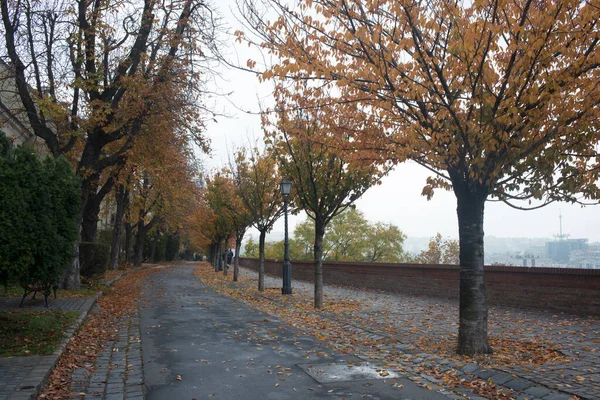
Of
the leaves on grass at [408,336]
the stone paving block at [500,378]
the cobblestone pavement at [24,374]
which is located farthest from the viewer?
the leaves on grass at [408,336]

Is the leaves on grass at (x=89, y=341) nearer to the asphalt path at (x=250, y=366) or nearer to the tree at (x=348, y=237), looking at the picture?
the asphalt path at (x=250, y=366)

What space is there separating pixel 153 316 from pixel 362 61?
761 centimetres

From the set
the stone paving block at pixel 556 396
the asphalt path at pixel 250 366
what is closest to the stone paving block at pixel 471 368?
the asphalt path at pixel 250 366

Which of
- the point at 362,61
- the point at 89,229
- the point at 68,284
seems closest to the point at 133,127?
the point at 68,284

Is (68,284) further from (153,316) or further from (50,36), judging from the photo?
(50,36)

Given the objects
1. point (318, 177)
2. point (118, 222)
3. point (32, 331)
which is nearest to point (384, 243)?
point (118, 222)

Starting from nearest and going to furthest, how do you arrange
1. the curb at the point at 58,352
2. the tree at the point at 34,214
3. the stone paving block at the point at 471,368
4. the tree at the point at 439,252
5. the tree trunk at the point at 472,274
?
the curb at the point at 58,352 < the stone paving block at the point at 471,368 < the tree at the point at 34,214 < the tree trunk at the point at 472,274 < the tree at the point at 439,252

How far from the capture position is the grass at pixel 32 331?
22.4 feet

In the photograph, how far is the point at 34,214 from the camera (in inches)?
300

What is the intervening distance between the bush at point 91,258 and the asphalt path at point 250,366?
9.96 m

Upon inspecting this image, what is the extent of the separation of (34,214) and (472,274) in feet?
22.1

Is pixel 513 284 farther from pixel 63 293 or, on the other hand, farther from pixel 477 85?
pixel 63 293

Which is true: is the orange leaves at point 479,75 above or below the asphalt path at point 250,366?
above

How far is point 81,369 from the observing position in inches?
254
